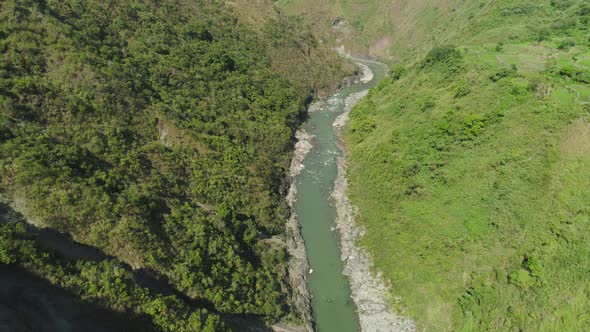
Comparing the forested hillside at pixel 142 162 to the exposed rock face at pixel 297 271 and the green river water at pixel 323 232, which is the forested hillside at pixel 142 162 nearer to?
the exposed rock face at pixel 297 271

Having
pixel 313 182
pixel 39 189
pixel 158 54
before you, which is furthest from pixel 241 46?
pixel 39 189

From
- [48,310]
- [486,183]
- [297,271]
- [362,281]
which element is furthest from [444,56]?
[48,310]

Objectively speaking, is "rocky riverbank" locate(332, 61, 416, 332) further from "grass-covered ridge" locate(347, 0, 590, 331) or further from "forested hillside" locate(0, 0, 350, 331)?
"forested hillside" locate(0, 0, 350, 331)

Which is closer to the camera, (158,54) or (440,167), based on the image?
(440,167)

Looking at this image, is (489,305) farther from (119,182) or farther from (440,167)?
(119,182)

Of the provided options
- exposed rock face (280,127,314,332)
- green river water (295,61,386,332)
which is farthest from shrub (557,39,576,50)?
exposed rock face (280,127,314,332)

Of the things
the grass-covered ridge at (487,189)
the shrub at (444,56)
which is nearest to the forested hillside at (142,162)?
the grass-covered ridge at (487,189)
